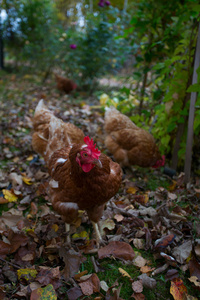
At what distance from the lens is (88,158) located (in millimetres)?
1756

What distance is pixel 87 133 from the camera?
440 centimetres

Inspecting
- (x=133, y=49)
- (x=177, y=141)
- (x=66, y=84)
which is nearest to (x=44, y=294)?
(x=177, y=141)

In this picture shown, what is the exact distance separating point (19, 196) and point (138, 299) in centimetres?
180

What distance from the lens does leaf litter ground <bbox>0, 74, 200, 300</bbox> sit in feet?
5.65

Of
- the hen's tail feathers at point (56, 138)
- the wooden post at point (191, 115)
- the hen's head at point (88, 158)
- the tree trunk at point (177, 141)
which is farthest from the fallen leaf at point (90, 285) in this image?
the tree trunk at point (177, 141)

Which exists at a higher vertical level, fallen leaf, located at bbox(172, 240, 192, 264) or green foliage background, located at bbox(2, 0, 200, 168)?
green foliage background, located at bbox(2, 0, 200, 168)

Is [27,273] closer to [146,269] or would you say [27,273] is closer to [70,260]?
[70,260]

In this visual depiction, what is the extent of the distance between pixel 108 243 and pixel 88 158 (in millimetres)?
975

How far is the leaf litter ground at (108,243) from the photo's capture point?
172 cm

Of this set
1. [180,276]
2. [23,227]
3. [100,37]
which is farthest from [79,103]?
[180,276]

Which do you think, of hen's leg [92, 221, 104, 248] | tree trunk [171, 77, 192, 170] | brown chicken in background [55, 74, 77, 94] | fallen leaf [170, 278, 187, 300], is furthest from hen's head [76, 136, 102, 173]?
brown chicken in background [55, 74, 77, 94]

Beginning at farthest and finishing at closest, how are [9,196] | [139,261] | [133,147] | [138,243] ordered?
[133,147], [9,196], [138,243], [139,261]

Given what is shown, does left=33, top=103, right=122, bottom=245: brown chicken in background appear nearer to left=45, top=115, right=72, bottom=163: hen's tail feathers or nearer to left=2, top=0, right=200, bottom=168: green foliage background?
left=45, top=115, right=72, bottom=163: hen's tail feathers

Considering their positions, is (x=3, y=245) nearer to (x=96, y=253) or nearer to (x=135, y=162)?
(x=96, y=253)
